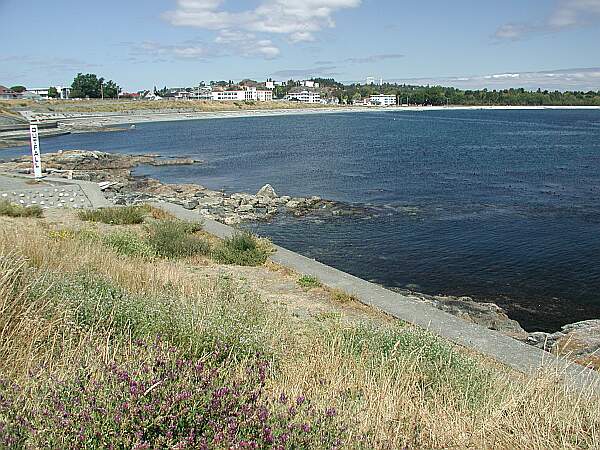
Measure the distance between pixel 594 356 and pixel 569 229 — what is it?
1380 cm

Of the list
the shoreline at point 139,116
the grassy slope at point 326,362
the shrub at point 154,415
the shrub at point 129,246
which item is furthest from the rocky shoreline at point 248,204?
the shoreline at point 139,116

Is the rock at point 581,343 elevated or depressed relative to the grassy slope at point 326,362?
depressed

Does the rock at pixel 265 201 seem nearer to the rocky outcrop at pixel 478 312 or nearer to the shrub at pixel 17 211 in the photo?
the shrub at pixel 17 211

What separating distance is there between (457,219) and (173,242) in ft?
45.6

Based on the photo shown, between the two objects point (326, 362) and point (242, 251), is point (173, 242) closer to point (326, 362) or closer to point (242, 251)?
point (242, 251)

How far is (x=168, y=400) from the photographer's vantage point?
121 inches

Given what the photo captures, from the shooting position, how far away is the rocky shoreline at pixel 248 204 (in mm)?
9242

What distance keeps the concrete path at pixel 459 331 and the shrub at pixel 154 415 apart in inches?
108

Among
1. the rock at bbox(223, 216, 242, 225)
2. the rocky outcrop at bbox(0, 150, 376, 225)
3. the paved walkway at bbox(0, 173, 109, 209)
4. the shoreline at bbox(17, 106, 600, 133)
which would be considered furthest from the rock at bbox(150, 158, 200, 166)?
the shoreline at bbox(17, 106, 600, 133)

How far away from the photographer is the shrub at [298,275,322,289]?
945 cm

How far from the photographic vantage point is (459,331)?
Answer: 291 inches

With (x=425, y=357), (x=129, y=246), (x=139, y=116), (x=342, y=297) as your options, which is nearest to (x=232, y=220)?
(x=129, y=246)

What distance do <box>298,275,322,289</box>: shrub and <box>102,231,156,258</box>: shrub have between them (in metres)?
2.70

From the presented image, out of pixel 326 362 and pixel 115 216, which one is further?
pixel 115 216
